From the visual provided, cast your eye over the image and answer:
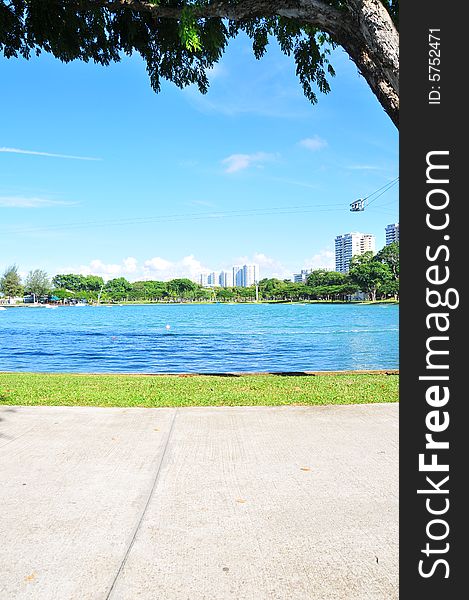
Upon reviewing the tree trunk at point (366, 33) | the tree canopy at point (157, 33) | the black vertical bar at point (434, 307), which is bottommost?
the black vertical bar at point (434, 307)

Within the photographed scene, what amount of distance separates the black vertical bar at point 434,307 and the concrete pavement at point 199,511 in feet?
3.50

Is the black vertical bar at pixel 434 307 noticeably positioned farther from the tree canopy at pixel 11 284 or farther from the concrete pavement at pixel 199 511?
the tree canopy at pixel 11 284

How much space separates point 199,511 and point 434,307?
248cm

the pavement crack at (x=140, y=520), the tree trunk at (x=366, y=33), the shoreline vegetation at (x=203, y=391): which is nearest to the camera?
the pavement crack at (x=140, y=520)

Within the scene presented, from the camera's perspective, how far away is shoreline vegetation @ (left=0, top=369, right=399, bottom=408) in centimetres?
788

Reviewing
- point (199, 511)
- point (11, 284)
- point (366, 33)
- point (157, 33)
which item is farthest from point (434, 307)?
point (11, 284)

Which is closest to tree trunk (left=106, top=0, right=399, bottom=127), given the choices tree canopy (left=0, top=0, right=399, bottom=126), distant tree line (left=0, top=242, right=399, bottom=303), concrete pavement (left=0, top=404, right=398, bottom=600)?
tree canopy (left=0, top=0, right=399, bottom=126)

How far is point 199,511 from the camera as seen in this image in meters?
3.58

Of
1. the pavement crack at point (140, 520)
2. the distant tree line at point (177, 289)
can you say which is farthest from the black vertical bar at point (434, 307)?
the distant tree line at point (177, 289)

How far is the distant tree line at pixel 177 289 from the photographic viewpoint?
14625 centimetres

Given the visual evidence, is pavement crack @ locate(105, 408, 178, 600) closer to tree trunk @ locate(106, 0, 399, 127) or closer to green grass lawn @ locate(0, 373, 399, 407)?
green grass lawn @ locate(0, 373, 399, 407)

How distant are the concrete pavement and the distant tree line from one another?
132 m

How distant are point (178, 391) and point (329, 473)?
511cm

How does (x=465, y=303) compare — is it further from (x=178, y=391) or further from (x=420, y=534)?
(x=178, y=391)
